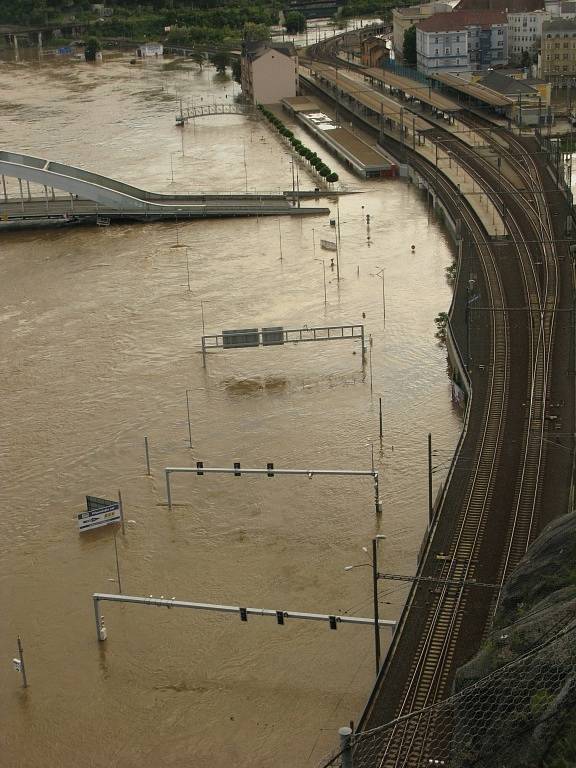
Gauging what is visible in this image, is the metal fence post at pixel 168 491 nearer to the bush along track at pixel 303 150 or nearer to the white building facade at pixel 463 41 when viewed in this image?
the bush along track at pixel 303 150

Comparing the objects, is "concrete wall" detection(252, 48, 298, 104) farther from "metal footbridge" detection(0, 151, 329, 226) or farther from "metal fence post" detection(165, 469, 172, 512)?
"metal fence post" detection(165, 469, 172, 512)

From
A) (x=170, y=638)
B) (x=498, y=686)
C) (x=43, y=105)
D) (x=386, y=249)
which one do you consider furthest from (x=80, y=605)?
(x=43, y=105)

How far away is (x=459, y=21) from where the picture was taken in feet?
113

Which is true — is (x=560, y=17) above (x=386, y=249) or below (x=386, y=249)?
above

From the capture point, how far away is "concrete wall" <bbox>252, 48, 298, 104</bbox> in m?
33.5

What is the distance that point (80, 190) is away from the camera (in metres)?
22.2

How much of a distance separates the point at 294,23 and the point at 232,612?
4265 centimetres

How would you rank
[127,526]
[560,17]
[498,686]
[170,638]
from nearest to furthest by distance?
1. [498,686]
2. [170,638]
3. [127,526]
4. [560,17]

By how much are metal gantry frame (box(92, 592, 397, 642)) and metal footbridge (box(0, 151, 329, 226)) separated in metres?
13.3

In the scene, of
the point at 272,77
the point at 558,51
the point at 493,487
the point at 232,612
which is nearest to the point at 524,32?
the point at 558,51

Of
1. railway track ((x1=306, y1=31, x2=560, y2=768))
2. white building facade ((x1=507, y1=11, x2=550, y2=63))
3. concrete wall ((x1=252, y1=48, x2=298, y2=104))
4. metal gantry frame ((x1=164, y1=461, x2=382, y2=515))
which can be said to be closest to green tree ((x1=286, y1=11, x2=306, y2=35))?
white building facade ((x1=507, y1=11, x2=550, y2=63))

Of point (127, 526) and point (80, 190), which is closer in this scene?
point (127, 526)

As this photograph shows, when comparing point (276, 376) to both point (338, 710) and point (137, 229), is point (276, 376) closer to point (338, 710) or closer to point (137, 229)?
point (338, 710)

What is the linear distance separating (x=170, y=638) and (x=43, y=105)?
28.9 m
